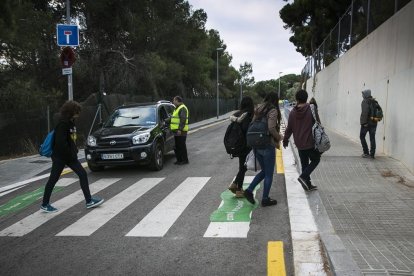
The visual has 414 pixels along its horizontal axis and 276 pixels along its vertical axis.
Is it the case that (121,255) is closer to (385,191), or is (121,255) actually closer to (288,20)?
(385,191)

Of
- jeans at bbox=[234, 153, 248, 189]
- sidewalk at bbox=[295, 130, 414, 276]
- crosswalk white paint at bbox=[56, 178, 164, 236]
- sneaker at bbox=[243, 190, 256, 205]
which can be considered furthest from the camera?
jeans at bbox=[234, 153, 248, 189]

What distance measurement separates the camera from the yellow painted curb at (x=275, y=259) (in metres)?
4.18

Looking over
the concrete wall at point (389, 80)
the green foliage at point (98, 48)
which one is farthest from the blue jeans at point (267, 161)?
the green foliage at point (98, 48)

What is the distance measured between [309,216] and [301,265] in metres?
1.68

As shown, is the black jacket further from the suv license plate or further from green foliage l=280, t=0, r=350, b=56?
green foliage l=280, t=0, r=350, b=56

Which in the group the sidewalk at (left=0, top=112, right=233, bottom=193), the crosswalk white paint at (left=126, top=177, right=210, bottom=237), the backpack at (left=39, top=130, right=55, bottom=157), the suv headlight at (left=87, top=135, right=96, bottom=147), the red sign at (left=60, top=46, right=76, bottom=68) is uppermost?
the red sign at (left=60, top=46, right=76, bottom=68)

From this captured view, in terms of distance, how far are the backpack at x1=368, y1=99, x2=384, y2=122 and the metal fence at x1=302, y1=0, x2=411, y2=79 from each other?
7.85ft

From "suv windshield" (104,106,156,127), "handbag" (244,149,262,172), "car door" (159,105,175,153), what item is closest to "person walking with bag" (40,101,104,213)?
"handbag" (244,149,262,172)

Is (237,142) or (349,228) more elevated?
(237,142)

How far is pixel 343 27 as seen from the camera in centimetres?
1792

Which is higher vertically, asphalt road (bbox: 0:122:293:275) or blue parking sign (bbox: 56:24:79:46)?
blue parking sign (bbox: 56:24:79:46)

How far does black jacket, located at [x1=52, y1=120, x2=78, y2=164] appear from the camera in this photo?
263 inches

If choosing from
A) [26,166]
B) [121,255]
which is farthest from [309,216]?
[26,166]

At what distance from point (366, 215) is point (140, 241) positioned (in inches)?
118
